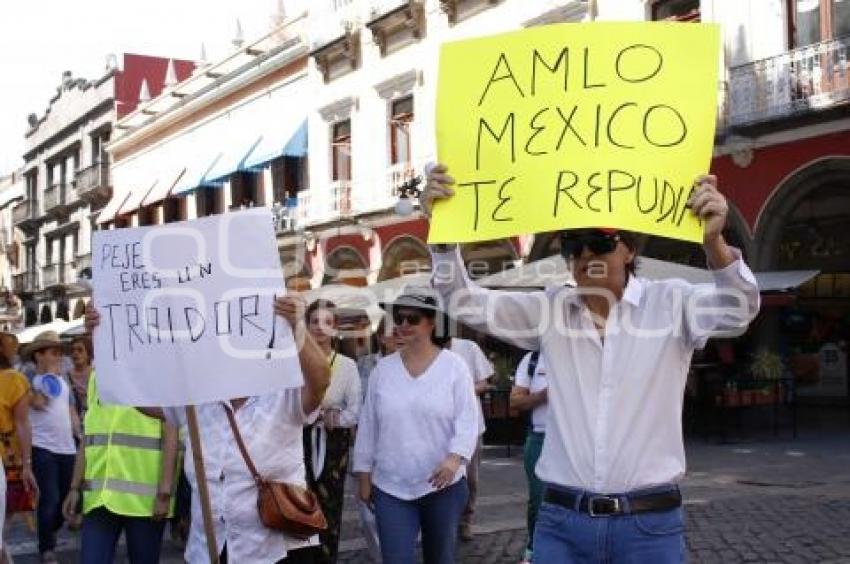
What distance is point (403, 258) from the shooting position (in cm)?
2380

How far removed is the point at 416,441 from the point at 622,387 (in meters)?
1.91

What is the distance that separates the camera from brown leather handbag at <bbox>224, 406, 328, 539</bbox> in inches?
147

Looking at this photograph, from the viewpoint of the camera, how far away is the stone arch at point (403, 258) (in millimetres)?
23297

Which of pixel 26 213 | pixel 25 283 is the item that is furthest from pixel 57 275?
pixel 26 213

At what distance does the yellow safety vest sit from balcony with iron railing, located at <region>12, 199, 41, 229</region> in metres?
47.5

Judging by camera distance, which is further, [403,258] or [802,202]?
[403,258]

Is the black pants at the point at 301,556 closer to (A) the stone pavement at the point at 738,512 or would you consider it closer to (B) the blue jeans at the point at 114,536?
(B) the blue jeans at the point at 114,536

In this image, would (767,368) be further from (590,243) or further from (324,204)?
(324,204)

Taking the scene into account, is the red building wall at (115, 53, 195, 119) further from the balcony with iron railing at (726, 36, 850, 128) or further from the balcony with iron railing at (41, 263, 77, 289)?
the balcony with iron railing at (726, 36, 850, 128)

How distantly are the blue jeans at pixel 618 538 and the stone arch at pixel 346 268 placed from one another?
2170cm

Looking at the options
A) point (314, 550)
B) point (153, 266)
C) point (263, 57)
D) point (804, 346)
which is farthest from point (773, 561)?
point (263, 57)

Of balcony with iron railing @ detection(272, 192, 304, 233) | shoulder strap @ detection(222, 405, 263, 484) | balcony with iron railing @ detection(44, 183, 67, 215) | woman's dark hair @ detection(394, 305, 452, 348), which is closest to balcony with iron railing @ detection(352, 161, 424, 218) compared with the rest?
balcony with iron railing @ detection(272, 192, 304, 233)

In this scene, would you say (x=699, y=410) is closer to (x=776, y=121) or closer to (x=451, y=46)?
(x=776, y=121)

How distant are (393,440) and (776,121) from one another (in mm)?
12128
